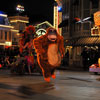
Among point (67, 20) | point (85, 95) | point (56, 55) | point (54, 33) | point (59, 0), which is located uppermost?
point (59, 0)

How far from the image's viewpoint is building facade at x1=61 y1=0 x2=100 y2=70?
31283mm

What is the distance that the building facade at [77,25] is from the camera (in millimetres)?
31283

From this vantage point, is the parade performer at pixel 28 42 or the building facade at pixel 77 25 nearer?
the parade performer at pixel 28 42

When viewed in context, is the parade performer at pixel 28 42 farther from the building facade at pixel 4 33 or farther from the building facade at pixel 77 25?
the building facade at pixel 4 33

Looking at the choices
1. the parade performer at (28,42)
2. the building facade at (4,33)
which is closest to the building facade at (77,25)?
the parade performer at (28,42)

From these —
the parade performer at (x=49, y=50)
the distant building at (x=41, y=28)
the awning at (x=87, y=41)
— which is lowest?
the parade performer at (x=49, y=50)

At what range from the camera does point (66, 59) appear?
36.0 m

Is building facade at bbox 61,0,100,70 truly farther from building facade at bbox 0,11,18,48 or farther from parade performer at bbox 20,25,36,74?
building facade at bbox 0,11,18,48

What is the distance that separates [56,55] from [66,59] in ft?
76.7

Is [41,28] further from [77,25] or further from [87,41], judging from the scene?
[87,41]

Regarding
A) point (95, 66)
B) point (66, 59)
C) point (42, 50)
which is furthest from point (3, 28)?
point (42, 50)

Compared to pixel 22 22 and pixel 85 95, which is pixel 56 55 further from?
pixel 22 22

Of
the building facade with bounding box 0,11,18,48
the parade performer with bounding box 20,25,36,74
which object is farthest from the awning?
the building facade with bounding box 0,11,18,48

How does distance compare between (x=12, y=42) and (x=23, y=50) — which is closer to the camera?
(x=23, y=50)
